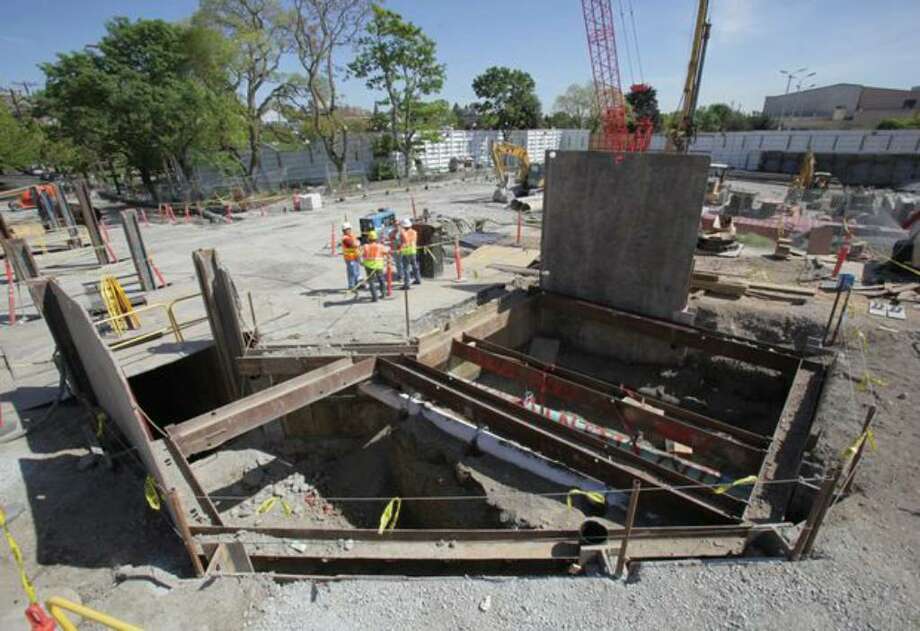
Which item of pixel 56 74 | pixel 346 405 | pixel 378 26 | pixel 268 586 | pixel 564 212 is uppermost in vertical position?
pixel 378 26

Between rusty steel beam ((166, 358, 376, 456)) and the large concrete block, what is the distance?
5.51 m

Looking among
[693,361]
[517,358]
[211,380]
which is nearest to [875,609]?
[517,358]

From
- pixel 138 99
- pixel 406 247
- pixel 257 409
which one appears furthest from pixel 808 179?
pixel 138 99

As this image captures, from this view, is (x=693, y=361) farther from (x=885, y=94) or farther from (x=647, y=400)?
(x=885, y=94)

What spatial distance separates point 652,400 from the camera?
24.7 ft

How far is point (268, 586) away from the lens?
3973 mm

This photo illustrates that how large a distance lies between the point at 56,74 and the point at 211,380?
23287 millimetres

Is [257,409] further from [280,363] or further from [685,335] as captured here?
[685,335]

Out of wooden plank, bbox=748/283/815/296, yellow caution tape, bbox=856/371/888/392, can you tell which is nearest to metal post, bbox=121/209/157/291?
yellow caution tape, bbox=856/371/888/392

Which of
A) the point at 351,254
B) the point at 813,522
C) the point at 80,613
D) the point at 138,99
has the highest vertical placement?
the point at 138,99

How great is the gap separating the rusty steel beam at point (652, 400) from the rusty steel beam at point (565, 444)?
5.15 feet

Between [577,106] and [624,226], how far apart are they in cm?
8663

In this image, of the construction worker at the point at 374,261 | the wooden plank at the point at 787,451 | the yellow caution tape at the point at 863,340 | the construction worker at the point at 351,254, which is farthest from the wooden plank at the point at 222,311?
the yellow caution tape at the point at 863,340

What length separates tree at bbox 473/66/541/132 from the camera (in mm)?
68875
